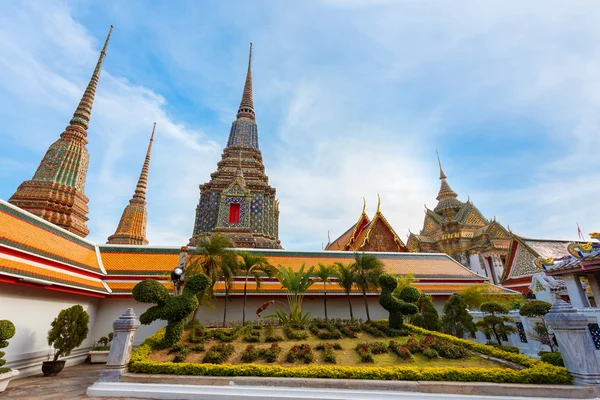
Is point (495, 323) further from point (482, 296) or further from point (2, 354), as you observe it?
point (2, 354)

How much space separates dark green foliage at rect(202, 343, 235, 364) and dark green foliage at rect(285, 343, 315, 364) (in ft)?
5.55

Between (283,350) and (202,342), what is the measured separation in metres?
2.70

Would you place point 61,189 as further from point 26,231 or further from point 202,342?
point 202,342

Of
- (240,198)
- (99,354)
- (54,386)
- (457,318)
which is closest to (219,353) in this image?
(54,386)

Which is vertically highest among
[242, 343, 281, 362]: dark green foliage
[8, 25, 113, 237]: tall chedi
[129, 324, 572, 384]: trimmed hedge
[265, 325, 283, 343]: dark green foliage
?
[8, 25, 113, 237]: tall chedi

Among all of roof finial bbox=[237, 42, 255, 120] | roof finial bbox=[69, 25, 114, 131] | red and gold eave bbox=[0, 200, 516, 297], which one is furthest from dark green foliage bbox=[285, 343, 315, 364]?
roof finial bbox=[237, 42, 255, 120]

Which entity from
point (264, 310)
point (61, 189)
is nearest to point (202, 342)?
point (264, 310)

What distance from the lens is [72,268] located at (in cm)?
1140

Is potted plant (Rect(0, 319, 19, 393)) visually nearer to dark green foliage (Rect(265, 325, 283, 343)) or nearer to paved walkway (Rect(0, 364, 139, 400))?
paved walkway (Rect(0, 364, 139, 400))

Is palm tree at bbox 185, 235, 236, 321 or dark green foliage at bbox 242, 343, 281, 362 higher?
palm tree at bbox 185, 235, 236, 321

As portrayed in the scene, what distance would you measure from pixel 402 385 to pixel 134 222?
30.8 meters

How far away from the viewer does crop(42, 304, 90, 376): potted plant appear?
8.89m

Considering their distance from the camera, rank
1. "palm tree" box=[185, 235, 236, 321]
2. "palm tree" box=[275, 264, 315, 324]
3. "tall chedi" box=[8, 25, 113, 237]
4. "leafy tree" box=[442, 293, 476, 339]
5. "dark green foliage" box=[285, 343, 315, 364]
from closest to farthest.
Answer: "dark green foliage" box=[285, 343, 315, 364]
"leafy tree" box=[442, 293, 476, 339]
"palm tree" box=[185, 235, 236, 321]
"palm tree" box=[275, 264, 315, 324]
"tall chedi" box=[8, 25, 113, 237]

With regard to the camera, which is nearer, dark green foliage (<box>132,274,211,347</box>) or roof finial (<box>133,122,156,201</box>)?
dark green foliage (<box>132,274,211,347</box>)
